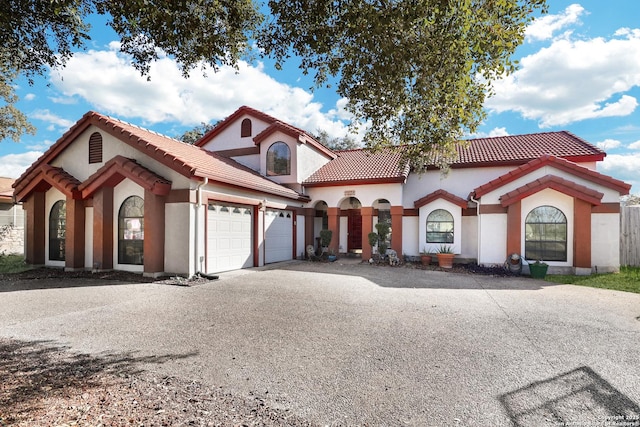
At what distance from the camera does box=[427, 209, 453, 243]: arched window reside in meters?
14.9

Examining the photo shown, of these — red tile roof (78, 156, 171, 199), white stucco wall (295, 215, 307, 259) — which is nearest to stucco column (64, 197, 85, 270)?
red tile roof (78, 156, 171, 199)

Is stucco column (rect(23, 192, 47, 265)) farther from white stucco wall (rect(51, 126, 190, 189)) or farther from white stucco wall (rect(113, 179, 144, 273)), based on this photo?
white stucco wall (rect(113, 179, 144, 273))

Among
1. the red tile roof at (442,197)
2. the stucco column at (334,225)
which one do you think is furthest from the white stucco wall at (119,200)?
the red tile roof at (442,197)

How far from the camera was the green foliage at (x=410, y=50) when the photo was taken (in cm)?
508

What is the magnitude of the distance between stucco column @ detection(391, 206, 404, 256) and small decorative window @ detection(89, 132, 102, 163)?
12.2 m

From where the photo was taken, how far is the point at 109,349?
15.4 feet

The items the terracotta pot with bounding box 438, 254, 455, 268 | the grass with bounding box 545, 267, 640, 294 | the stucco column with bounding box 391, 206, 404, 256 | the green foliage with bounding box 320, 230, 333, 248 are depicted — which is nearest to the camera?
the grass with bounding box 545, 267, 640, 294

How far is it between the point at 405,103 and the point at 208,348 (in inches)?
220

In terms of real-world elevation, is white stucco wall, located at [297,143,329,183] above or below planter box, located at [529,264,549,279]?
above

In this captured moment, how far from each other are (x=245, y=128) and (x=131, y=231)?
29.9ft

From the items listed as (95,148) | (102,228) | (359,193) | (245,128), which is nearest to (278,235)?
(359,193)

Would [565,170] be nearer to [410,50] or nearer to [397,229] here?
[397,229]

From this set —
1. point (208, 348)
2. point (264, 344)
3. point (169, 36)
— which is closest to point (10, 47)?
point (169, 36)

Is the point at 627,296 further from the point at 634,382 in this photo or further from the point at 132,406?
the point at 132,406
